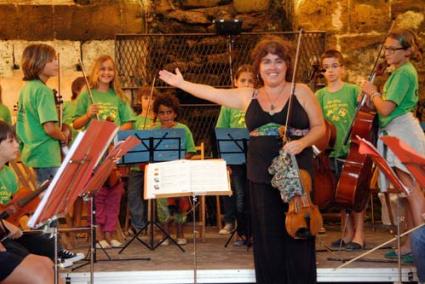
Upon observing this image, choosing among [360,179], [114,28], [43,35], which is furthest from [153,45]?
[360,179]

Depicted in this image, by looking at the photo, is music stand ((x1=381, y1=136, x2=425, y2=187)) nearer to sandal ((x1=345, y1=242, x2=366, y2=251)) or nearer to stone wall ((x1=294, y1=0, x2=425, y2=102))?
sandal ((x1=345, y1=242, x2=366, y2=251))

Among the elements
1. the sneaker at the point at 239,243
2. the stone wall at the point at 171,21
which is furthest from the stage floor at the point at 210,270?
the stone wall at the point at 171,21

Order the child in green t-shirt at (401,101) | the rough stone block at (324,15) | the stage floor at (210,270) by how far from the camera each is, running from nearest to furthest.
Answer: the stage floor at (210,270) < the child in green t-shirt at (401,101) < the rough stone block at (324,15)

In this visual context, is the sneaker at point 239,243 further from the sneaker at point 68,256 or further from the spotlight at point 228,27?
the spotlight at point 228,27

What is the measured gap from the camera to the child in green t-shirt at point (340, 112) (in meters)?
5.80

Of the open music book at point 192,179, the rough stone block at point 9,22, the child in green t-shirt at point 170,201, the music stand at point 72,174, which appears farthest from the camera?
the rough stone block at point 9,22

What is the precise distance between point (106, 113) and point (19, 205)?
1.97m

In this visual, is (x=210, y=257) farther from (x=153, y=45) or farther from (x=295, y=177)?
(x=153, y=45)

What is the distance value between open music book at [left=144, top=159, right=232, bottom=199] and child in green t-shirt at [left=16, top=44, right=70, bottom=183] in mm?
893

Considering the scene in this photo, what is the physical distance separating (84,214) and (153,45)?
2402 mm

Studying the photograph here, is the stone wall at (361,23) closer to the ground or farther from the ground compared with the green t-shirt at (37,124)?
farther from the ground

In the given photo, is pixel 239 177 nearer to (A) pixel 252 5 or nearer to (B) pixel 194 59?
(B) pixel 194 59

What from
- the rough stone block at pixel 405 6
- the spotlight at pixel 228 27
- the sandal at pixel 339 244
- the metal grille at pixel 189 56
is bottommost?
the sandal at pixel 339 244

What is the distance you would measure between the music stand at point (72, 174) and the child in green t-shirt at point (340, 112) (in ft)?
8.36
